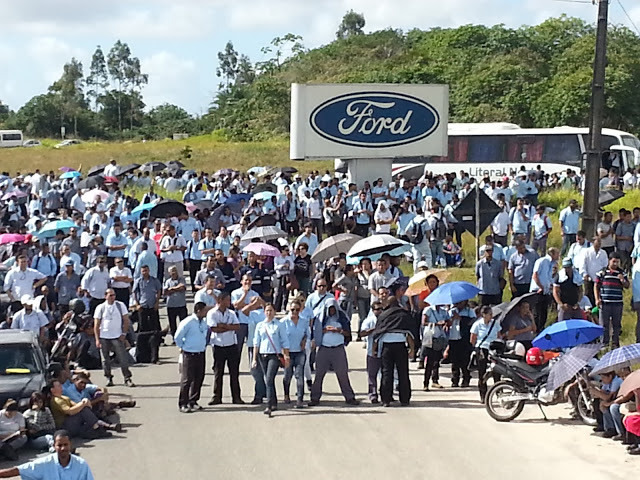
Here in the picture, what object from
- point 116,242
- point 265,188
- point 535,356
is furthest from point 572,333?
point 265,188

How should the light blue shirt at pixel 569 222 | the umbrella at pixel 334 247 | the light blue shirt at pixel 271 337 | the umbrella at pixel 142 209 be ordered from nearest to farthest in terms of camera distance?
1. the light blue shirt at pixel 271 337
2. the umbrella at pixel 334 247
3. the light blue shirt at pixel 569 222
4. the umbrella at pixel 142 209

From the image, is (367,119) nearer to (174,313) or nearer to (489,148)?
(174,313)

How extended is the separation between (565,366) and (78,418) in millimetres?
6291

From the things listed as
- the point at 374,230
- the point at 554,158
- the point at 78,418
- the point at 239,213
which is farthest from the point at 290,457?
the point at 554,158

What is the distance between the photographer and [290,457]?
1398 cm

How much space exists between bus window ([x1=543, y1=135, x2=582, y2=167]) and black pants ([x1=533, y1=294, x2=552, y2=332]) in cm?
2717

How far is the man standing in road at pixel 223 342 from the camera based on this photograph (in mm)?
16969

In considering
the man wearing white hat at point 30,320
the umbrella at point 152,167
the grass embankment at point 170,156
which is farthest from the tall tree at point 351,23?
the man wearing white hat at point 30,320

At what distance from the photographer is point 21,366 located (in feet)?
53.6

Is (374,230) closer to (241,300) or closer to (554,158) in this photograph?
(241,300)

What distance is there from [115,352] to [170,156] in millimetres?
53546

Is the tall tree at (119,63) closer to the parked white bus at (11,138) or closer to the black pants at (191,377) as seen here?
the parked white bus at (11,138)

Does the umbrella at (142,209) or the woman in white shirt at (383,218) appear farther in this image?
the woman in white shirt at (383,218)

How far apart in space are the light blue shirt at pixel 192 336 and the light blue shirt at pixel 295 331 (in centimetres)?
118
